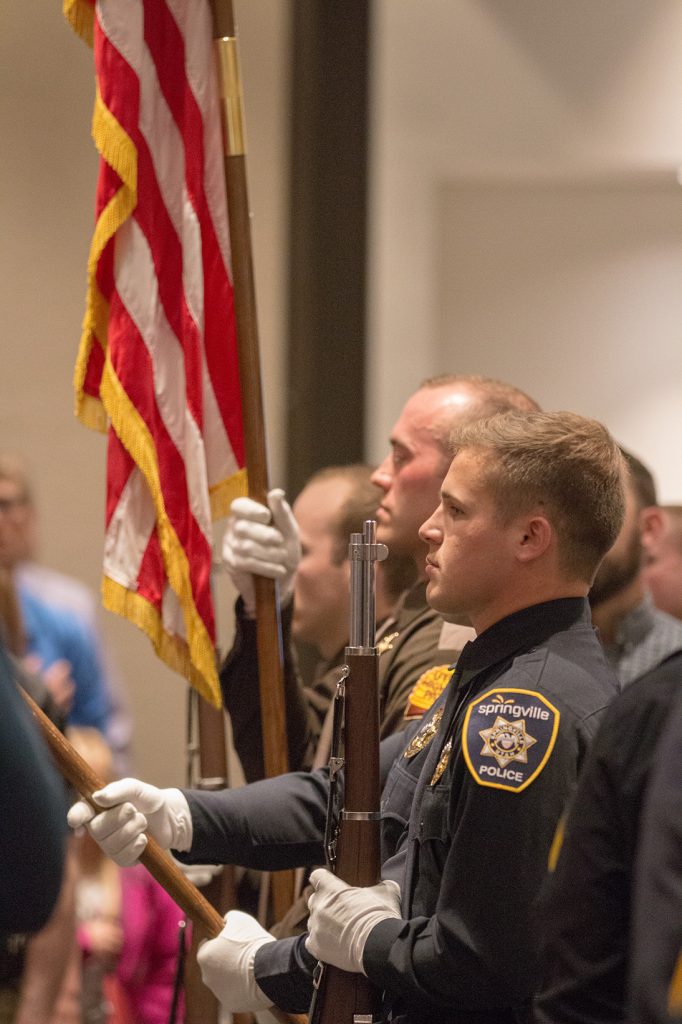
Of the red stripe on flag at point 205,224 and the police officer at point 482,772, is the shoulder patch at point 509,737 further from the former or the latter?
the red stripe on flag at point 205,224

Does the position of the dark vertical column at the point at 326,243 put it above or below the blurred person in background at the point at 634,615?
above

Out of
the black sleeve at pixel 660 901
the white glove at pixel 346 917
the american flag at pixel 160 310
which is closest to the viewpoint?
the black sleeve at pixel 660 901

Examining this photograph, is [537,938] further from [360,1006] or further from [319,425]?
[319,425]

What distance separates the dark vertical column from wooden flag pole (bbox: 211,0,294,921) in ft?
6.67

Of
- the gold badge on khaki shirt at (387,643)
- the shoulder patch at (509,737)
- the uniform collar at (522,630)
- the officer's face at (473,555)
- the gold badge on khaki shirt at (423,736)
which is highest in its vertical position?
the officer's face at (473,555)

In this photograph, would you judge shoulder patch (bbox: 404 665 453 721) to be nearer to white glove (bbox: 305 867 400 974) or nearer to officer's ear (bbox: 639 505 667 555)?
white glove (bbox: 305 867 400 974)

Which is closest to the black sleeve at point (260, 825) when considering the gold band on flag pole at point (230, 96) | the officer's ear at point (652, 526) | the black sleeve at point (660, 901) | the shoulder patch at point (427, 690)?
the shoulder patch at point (427, 690)

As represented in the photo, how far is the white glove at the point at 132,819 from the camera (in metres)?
1.96

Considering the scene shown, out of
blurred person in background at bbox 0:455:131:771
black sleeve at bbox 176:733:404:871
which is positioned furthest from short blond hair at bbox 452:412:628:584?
blurred person in background at bbox 0:455:131:771

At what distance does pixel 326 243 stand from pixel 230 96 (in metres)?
2.08

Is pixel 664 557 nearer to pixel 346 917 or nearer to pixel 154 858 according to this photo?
pixel 154 858

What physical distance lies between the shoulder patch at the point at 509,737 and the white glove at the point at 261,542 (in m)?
0.93

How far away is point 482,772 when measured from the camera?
1.58 m

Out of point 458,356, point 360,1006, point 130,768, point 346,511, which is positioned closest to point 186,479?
point 346,511
